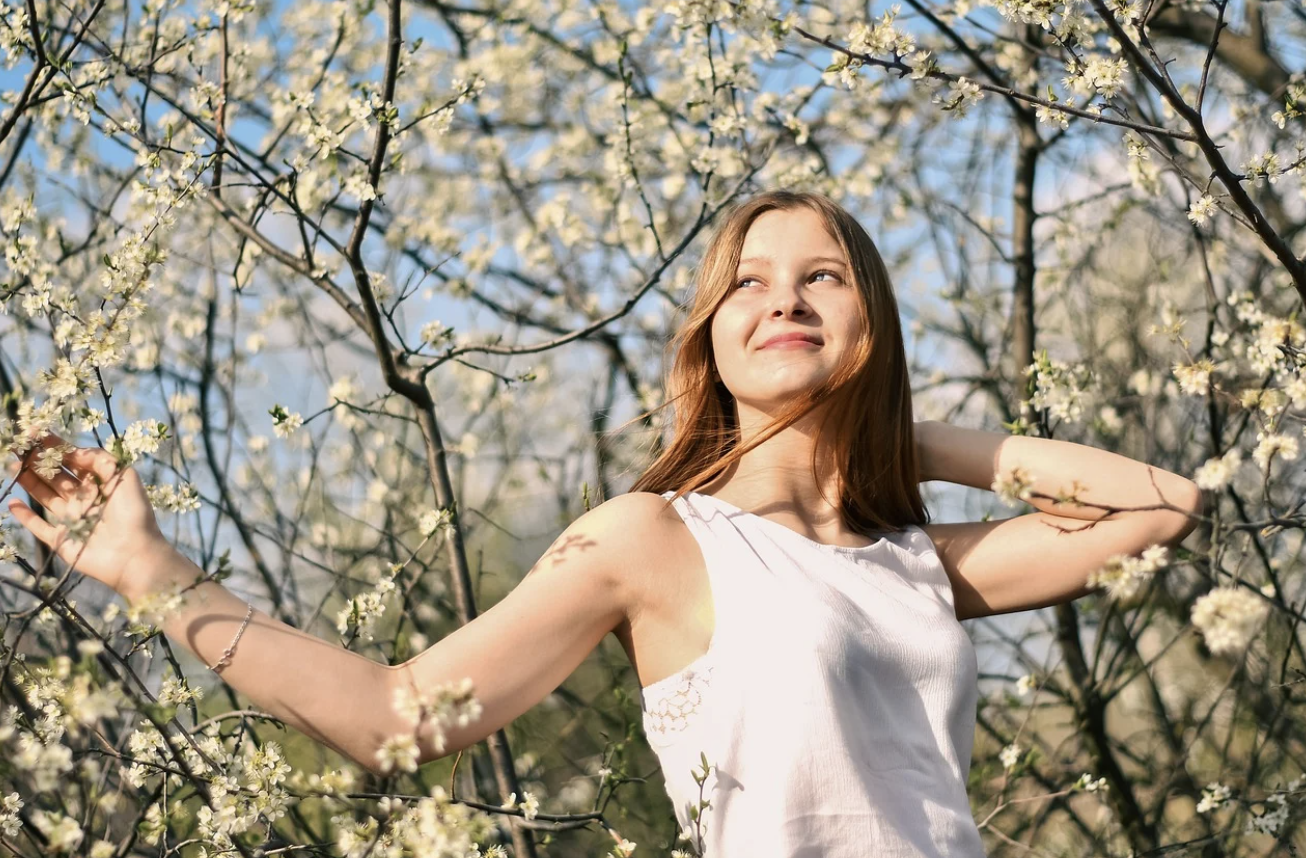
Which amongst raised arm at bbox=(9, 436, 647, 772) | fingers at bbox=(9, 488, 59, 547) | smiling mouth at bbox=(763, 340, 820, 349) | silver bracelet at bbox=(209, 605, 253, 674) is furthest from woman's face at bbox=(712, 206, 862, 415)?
fingers at bbox=(9, 488, 59, 547)

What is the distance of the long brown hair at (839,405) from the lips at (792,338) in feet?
0.21

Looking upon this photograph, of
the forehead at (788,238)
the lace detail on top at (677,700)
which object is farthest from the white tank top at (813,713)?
the forehead at (788,238)

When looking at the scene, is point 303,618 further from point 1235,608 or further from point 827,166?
point 1235,608

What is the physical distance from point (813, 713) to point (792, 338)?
1.95 ft

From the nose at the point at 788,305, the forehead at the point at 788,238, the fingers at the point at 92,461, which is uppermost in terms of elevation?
the forehead at the point at 788,238

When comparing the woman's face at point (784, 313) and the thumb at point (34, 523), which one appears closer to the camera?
the thumb at point (34, 523)

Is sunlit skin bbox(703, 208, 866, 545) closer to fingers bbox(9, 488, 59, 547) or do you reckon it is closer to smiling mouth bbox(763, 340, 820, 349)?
smiling mouth bbox(763, 340, 820, 349)

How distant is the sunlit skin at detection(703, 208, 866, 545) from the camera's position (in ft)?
6.33

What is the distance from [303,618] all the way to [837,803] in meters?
2.17

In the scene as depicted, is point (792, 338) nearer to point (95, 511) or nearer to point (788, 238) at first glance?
point (788, 238)

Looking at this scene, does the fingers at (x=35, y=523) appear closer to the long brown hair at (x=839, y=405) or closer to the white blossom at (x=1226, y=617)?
the long brown hair at (x=839, y=405)

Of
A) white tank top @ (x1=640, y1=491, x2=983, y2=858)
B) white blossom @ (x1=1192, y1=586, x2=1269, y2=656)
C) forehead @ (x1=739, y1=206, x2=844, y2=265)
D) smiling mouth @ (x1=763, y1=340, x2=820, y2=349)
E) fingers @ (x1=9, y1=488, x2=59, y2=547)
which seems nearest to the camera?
white blossom @ (x1=1192, y1=586, x2=1269, y2=656)

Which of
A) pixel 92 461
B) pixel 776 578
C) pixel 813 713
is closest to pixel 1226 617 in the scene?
pixel 813 713

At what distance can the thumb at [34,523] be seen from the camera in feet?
4.43
